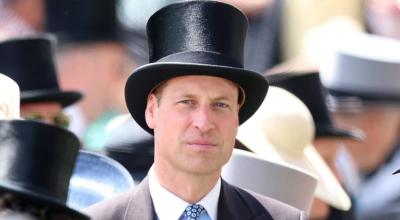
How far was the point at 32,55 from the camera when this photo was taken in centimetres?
795

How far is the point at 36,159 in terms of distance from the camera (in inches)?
204

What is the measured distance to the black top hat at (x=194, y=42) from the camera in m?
5.81

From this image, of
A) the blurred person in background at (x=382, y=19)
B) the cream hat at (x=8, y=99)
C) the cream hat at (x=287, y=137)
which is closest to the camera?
the cream hat at (x=8, y=99)

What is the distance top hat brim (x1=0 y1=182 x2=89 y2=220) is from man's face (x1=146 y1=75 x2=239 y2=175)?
71 cm

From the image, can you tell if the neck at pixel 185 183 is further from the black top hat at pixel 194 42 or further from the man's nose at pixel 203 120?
the black top hat at pixel 194 42

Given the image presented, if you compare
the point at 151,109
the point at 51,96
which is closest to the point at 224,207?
the point at 151,109

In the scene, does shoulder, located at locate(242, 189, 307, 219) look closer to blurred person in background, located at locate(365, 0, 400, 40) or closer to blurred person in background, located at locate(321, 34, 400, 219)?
blurred person in background, located at locate(321, 34, 400, 219)

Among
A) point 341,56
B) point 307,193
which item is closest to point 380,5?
point 341,56

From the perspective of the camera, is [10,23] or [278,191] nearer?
[278,191]

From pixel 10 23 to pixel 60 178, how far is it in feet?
14.9

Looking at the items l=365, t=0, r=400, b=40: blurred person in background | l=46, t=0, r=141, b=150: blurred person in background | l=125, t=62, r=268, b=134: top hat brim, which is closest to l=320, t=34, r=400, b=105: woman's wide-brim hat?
l=365, t=0, r=400, b=40: blurred person in background

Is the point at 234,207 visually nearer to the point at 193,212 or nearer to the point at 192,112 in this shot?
the point at 193,212

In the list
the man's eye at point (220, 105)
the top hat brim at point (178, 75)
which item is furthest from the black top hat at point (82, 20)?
the man's eye at point (220, 105)

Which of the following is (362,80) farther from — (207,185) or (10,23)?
(207,185)
